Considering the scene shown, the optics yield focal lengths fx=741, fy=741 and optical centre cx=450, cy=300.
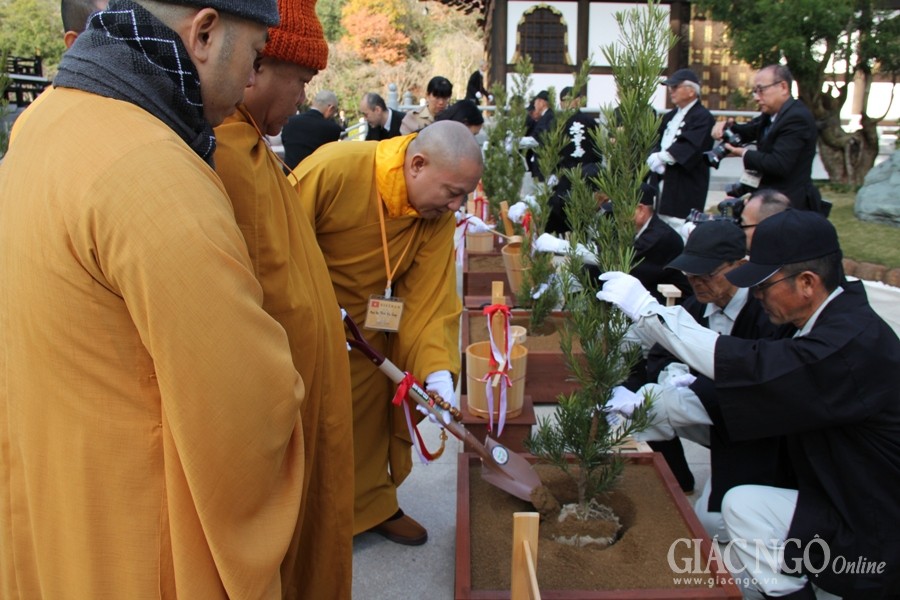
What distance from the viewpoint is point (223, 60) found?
1090 mm

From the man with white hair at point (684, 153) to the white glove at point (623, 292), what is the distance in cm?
380

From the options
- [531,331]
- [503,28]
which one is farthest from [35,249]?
[503,28]

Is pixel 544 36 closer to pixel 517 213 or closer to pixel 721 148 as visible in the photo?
pixel 721 148

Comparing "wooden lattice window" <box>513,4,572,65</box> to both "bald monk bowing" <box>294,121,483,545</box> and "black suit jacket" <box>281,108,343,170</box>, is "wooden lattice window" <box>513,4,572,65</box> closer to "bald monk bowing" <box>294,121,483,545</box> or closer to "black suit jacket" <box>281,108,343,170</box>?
"black suit jacket" <box>281,108,343,170</box>

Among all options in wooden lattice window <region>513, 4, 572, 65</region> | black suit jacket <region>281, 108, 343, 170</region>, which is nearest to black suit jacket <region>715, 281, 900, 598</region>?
black suit jacket <region>281, 108, 343, 170</region>

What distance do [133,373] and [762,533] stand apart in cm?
194

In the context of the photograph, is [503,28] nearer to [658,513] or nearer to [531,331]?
[531,331]

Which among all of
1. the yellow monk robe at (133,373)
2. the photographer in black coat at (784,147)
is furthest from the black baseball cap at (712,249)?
the yellow monk robe at (133,373)

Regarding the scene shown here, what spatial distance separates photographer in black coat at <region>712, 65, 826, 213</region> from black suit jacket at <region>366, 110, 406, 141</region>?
3964mm

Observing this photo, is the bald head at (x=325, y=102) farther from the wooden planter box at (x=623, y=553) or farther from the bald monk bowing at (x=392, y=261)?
the wooden planter box at (x=623, y=553)

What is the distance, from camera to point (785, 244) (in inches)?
87.7

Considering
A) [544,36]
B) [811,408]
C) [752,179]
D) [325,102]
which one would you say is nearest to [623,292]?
[811,408]

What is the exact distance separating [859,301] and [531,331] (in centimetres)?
228

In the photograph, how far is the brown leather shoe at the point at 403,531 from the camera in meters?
2.83
